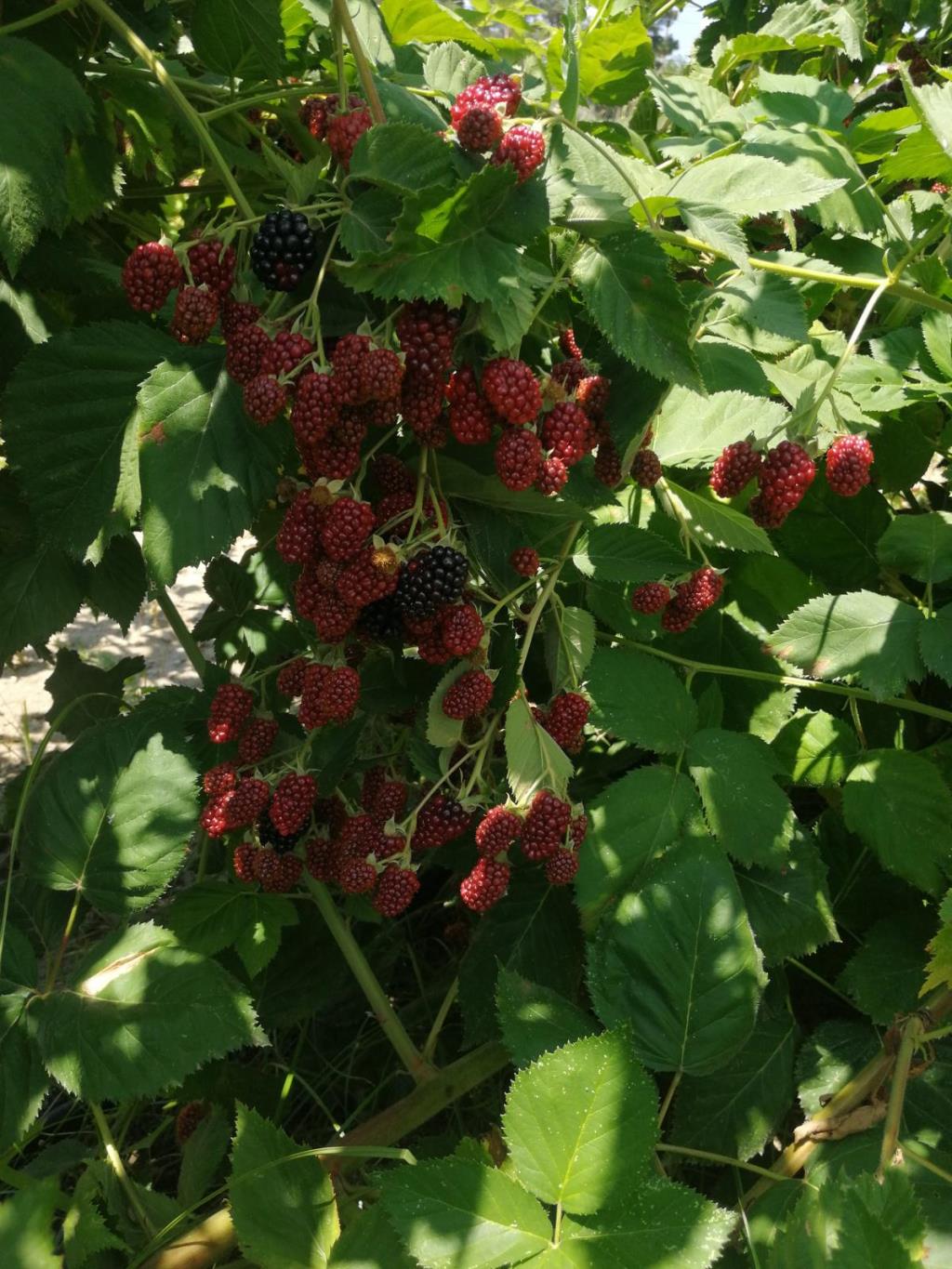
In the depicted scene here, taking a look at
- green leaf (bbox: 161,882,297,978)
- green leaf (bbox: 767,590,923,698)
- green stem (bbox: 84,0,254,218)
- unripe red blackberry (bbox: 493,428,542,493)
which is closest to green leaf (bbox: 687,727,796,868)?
green leaf (bbox: 767,590,923,698)

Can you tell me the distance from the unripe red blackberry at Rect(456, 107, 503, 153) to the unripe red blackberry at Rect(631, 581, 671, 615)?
1.69 ft

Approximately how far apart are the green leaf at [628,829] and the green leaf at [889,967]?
14.1 inches

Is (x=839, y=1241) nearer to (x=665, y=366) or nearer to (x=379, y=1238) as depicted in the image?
(x=379, y=1238)

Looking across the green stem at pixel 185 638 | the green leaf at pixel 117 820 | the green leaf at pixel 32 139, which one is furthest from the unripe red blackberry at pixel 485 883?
the green leaf at pixel 32 139

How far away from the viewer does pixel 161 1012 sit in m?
1.05

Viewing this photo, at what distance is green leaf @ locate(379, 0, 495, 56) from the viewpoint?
142 centimetres

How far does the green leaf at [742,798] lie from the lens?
1.15 m

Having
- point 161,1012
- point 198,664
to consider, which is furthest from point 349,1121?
point 198,664

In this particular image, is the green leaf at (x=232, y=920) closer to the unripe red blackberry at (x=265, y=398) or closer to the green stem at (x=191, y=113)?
the unripe red blackberry at (x=265, y=398)

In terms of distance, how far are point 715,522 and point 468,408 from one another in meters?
0.42

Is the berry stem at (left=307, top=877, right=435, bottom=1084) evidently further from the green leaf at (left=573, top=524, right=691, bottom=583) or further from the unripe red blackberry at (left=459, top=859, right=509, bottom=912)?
the green leaf at (left=573, top=524, right=691, bottom=583)

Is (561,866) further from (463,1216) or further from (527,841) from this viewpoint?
(463,1216)

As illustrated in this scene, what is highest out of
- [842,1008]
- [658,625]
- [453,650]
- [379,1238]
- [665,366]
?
[665,366]

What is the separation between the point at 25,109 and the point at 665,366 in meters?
0.73
